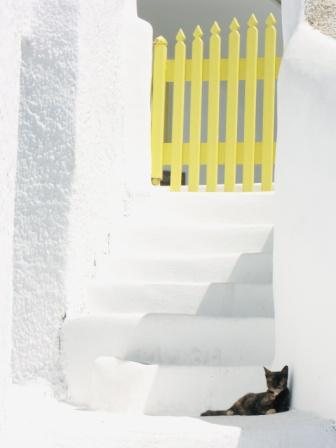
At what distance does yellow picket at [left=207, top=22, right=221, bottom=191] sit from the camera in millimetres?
6926

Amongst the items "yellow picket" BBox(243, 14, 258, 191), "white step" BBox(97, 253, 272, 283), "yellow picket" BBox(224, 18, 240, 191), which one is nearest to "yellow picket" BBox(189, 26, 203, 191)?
"yellow picket" BBox(224, 18, 240, 191)

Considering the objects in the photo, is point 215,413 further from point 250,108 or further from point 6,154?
point 250,108

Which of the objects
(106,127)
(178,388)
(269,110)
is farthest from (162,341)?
(269,110)

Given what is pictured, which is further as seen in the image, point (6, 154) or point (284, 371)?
point (284, 371)

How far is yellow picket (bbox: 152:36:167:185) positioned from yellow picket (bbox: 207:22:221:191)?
1.33 feet

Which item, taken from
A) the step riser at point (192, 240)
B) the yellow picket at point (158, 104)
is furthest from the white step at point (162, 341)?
the yellow picket at point (158, 104)

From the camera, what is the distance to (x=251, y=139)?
691cm

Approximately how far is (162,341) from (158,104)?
287 cm

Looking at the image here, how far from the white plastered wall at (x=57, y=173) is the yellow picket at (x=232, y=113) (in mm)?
1366

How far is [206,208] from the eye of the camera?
621 centimetres

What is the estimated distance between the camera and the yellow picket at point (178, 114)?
7027mm

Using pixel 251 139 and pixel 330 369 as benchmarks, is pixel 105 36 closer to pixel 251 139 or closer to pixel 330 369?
pixel 251 139

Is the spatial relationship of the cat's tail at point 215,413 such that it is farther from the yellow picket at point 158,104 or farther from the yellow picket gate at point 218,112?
the yellow picket at point 158,104

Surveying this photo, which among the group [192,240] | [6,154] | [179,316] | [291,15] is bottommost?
[179,316]
